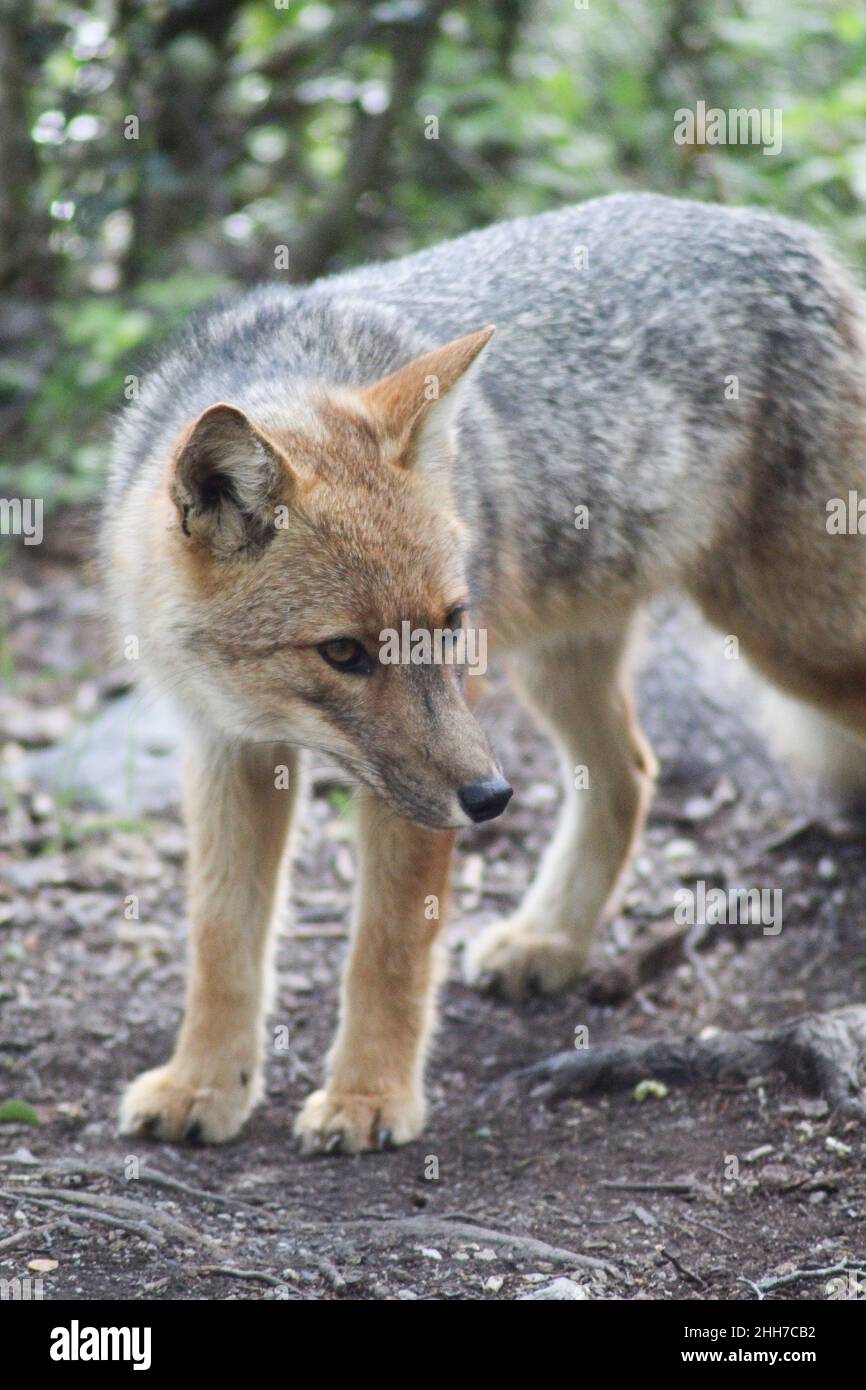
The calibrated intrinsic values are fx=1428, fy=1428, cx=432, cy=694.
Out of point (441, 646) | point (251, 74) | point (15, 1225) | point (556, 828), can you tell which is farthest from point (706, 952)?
point (251, 74)

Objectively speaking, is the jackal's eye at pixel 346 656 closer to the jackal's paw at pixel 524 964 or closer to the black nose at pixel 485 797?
the black nose at pixel 485 797

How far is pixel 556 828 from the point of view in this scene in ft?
23.6

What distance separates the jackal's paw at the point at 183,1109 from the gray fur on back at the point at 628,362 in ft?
6.97

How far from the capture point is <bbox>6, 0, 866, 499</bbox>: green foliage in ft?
31.1

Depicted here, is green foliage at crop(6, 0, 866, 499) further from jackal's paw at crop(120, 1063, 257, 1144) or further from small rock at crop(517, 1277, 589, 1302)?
small rock at crop(517, 1277, 589, 1302)

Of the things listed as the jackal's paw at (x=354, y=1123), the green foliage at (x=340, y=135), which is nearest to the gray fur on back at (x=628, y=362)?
the jackal's paw at (x=354, y=1123)

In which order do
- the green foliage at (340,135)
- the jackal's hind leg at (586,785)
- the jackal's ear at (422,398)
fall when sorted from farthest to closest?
1. the green foliage at (340,135)
2. the jackal's hind leg at (586,785)
3. the jackal's ear at (422,398)

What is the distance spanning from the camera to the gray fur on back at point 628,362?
Answer: 17.1 ft

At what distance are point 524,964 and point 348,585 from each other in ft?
8.12

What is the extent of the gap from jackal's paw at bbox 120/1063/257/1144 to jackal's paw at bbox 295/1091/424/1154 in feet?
0.76

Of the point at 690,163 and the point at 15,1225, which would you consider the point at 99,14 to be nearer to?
the point at 690,163

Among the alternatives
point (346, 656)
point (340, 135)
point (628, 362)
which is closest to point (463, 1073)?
point (346, 656)

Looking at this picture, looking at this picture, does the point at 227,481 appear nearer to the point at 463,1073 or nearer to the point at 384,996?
the point at 384,996

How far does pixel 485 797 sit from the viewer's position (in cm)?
394
